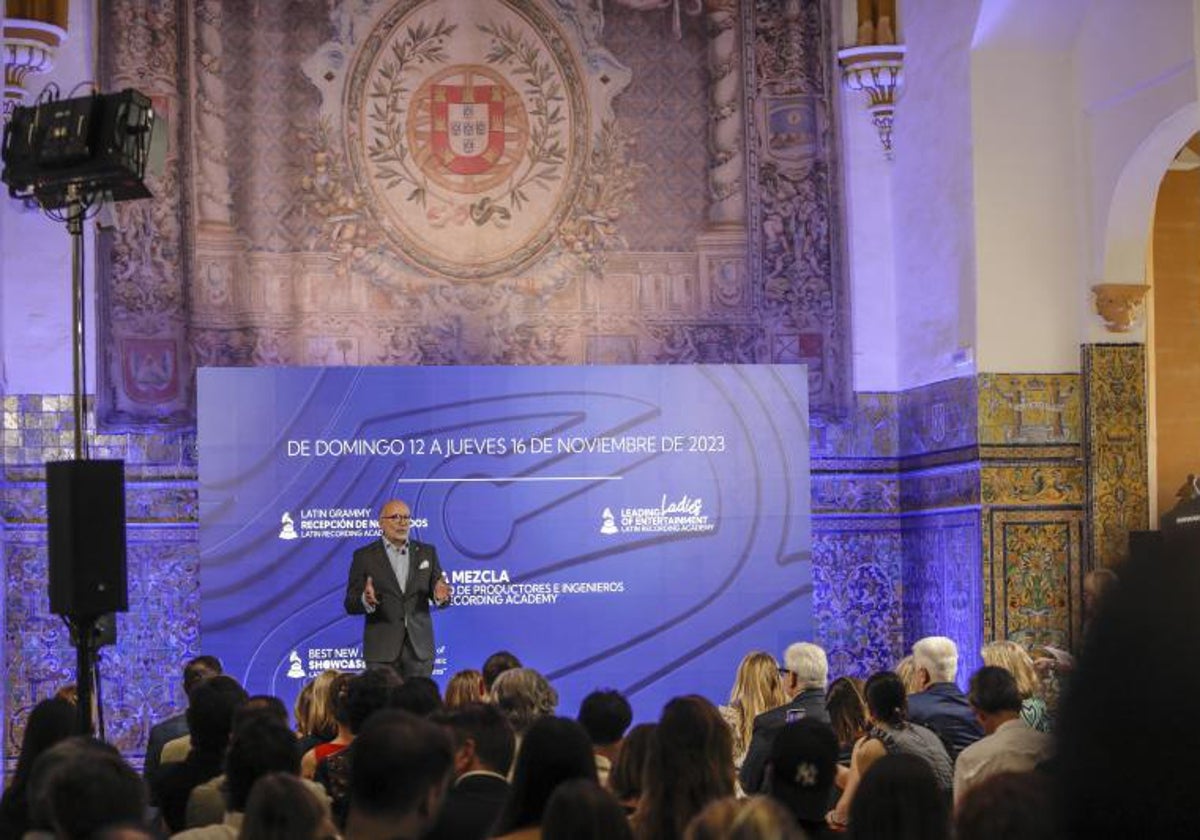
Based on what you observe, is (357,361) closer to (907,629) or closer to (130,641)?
(130,641)

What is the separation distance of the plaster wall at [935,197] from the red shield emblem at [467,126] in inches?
122

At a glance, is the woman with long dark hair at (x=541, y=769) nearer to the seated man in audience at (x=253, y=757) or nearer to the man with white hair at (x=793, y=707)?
the seated man in audience at (x=253, y=757)

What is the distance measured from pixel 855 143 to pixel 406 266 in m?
3.59

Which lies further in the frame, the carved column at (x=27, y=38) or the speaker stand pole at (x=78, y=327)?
the carved column at (x=27, y=38)

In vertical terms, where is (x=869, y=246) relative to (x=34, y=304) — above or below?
above

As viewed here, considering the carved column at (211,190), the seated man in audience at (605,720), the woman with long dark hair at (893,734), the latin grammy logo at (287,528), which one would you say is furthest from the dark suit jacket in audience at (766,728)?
the carved column at (211,190)

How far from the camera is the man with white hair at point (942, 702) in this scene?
7.18m

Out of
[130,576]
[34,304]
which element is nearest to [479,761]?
[130,576]

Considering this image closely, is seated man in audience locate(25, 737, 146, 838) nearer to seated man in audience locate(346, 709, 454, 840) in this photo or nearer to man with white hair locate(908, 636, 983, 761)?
seated man in audience locate(346, 709, 454, 840)

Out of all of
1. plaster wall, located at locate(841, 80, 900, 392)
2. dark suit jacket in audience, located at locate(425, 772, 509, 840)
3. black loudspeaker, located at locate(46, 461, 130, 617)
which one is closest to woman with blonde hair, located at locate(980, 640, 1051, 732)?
dark suit jacket in audience, located at locate(425, 772, 509, 840)

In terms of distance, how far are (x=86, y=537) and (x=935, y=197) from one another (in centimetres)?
755

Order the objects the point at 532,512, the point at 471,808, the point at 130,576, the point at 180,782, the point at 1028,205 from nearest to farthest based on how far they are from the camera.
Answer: the point at 471,808 < the point at 180,782 < the point at 532,512 < the point at 1028,205 < the point at 130,576

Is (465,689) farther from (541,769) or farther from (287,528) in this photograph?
(287,528)

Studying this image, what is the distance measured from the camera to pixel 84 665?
7.35 metres
